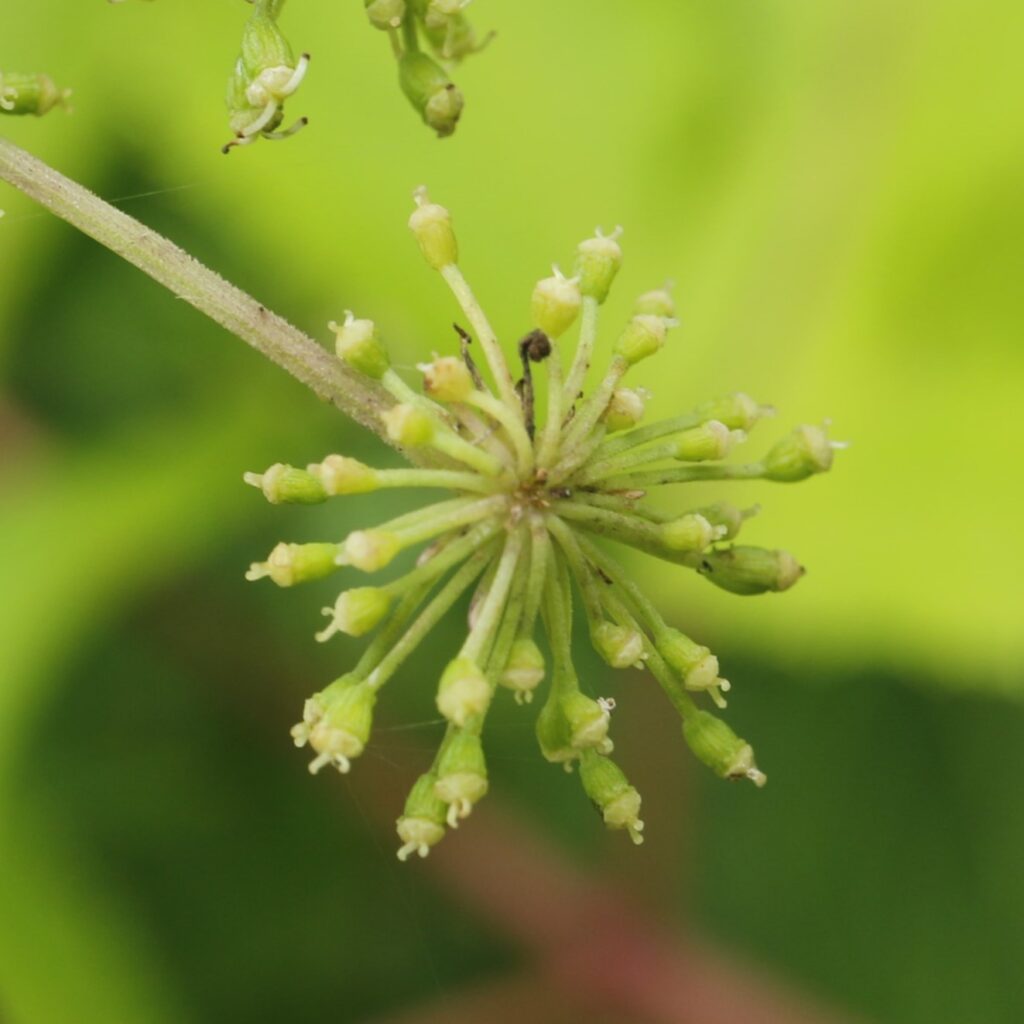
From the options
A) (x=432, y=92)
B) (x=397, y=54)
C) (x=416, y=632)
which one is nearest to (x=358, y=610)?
(x=416, y=632)

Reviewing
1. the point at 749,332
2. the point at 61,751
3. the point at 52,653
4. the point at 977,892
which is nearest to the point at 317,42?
the point at 749,332

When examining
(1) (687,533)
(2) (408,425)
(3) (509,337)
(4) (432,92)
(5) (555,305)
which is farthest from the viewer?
(3) (509,337)

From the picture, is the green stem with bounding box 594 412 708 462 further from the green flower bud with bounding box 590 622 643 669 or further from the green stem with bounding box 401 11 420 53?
the green stem with bounding box 401 11 420 53

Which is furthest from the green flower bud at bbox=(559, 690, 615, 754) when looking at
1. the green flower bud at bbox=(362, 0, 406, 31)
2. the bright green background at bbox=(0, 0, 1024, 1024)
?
the bright green background at bbox=(0, 0, 1024, 1024)

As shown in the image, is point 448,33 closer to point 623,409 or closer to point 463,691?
point 623,409

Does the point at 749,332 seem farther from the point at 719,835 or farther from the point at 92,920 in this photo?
the point at 92,920
